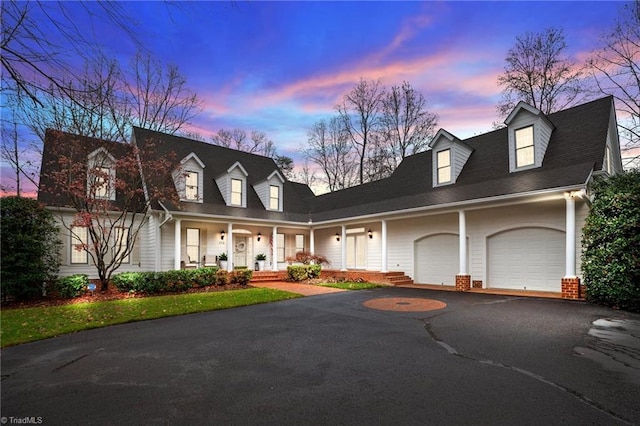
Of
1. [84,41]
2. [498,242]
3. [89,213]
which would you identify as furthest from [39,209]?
[498,242]

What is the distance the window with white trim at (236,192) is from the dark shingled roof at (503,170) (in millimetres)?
5095

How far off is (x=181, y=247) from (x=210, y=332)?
33.3 ft

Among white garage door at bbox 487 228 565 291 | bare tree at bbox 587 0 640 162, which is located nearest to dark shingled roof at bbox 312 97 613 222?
white garage door at bbox 487 228 565 291

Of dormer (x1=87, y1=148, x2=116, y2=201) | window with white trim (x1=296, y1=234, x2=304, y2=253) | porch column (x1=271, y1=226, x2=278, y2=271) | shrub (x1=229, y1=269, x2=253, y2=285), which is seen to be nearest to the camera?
dormer (x1=87, y1=148, x2=116, y2=201)

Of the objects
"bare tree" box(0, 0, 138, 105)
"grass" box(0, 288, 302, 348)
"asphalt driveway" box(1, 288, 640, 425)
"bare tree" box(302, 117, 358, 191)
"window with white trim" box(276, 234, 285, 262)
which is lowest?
"grass" box(0, 288, 302, 348)

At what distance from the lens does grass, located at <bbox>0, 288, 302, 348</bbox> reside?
676cm

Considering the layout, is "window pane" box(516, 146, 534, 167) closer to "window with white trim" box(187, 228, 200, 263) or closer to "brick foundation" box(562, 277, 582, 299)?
"brick foundation" box(562, 277, 582, 299)

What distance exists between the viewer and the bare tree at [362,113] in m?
28.1

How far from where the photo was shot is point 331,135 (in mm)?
31375

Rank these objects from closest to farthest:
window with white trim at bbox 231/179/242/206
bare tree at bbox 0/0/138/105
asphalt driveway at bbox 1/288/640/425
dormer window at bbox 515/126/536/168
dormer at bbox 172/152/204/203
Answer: bare tree at bbox 0/0/138/105
asphalt driveway at bbox 1/288/640/425
dormer window at bbox 515/126/536/168
dormer at bbox 172/152/204/203
window with white trim at bbox 231/179/242/206

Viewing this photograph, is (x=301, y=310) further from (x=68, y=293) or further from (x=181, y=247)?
(x=181, y=247)

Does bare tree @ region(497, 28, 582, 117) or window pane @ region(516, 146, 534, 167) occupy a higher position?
bare tree @ region(497, 28, 582, 117)

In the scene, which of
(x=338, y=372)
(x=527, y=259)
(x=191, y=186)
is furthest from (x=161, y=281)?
(x=527, y=259)

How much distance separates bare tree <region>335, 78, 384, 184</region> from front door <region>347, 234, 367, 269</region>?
35.5ft
